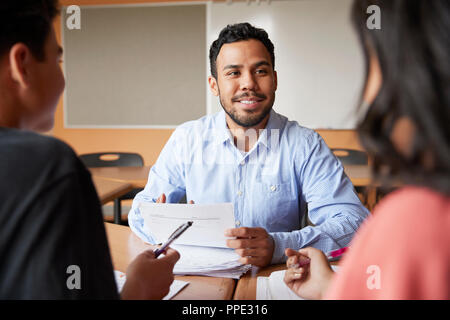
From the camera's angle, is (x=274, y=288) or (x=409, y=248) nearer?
(x=409, y=248)

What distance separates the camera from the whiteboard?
3.65 metres

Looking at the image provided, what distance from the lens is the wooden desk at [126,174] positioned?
7.79ft

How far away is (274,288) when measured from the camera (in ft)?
2.87

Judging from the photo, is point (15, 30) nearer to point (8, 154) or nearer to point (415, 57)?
point (8, 154)

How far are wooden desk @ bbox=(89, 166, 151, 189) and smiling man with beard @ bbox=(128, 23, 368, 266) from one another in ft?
2.67

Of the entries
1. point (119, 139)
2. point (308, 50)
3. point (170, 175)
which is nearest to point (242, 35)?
point (170, 175)

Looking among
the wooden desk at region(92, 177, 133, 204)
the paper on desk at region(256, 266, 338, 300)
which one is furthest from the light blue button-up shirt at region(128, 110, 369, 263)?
the wooden desk at region(92, 177, 133, 204)

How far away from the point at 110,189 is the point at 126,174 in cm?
52

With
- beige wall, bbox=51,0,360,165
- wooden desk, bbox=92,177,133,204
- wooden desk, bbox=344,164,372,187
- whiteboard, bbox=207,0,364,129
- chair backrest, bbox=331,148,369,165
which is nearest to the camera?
wooden desk, bbox=92,177,133,204

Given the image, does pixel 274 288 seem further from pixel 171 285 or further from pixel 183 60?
pixel 183 60

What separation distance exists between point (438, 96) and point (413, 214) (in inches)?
4.5

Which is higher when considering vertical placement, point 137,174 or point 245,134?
point 245,134
